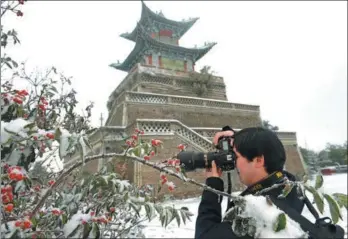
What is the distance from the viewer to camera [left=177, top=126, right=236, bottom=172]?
143 cm

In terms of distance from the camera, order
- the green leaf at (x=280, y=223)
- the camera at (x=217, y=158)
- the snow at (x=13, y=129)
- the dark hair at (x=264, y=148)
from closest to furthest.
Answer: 1. the green leaf at (x=280, y=223)
2. the snow at (x=13, y=129)
3. the dark hair at (x=264, y=148)
4. the camera at (x=217, y=158)

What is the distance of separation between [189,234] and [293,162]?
10778 mm

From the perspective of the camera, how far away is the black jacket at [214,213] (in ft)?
4.02

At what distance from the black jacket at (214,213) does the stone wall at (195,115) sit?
10831 mm

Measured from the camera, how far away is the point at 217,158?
57.4 inches

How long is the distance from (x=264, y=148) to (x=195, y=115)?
13090 mm

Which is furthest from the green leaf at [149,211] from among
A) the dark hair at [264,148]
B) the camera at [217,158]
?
the dark hair at [264,148]

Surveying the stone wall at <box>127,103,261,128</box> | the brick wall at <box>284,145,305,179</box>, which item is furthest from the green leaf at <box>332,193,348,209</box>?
the brick wall at <box>284,145,305,179</box>

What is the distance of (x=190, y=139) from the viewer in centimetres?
980

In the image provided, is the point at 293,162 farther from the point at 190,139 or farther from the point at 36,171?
the point at 36,171

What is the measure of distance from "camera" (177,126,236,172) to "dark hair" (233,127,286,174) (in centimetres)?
7

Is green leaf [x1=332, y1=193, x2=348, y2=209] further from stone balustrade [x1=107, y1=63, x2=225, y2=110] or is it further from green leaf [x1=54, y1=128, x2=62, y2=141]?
stone balustrade [x1=107, y1=63, x2=225, y2=110]

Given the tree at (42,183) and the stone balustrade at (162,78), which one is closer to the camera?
the tree at (42,183)

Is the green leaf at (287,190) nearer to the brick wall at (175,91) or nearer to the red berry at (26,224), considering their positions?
the red berry at (26,224)
